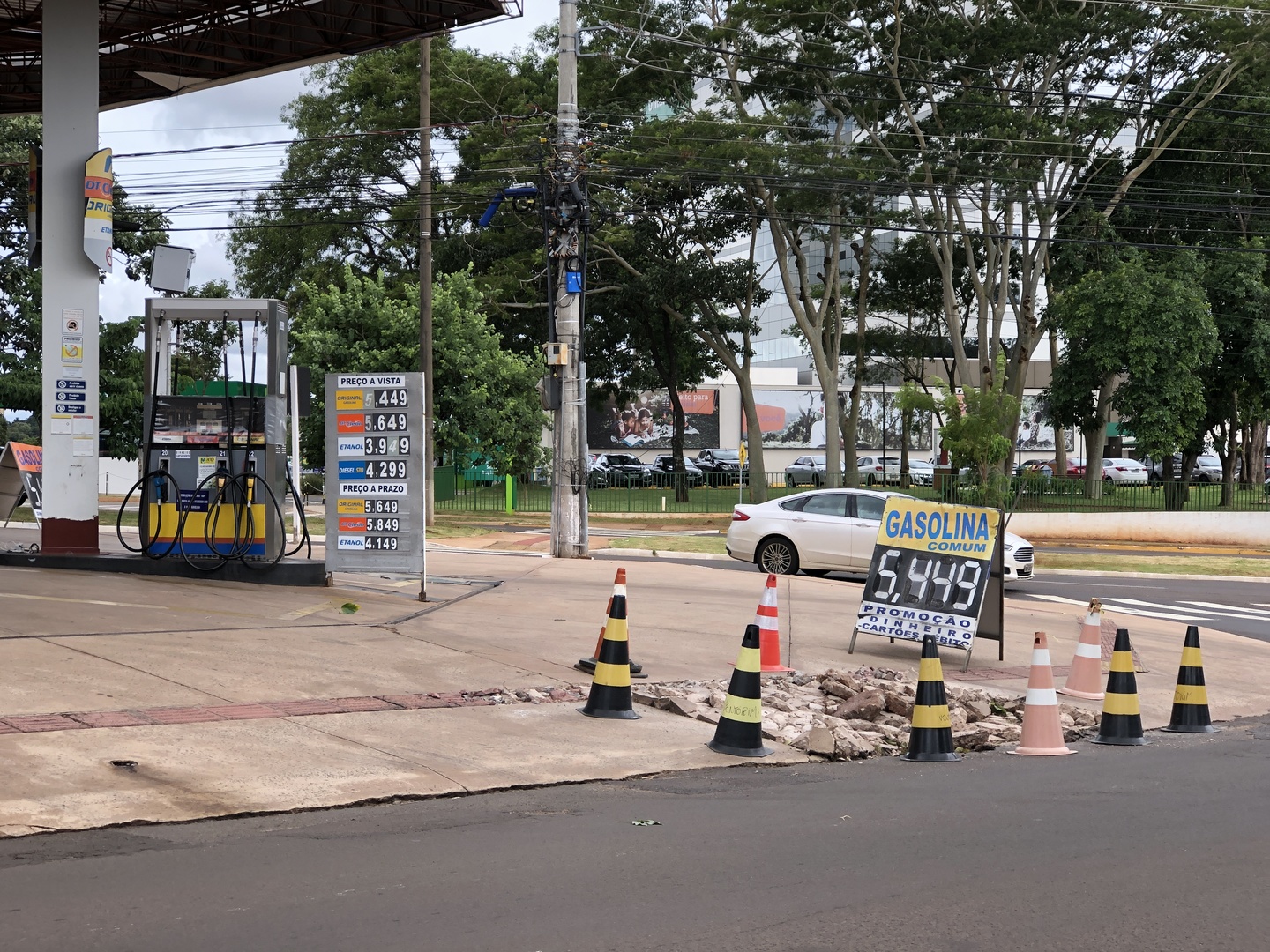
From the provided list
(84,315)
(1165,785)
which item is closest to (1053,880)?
(1165,785)

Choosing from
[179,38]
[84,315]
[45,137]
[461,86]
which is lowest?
[84,315]

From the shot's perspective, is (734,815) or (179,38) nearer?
(734,815)

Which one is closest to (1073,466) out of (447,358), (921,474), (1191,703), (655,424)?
(921,474)

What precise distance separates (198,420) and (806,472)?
1930 inches

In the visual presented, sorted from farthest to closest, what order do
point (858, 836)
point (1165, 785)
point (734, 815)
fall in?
point (1165, 785), point (734, 815), point (858, 836)

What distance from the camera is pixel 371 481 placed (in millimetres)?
14062

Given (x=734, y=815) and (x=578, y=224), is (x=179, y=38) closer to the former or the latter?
(x=578, y=224)

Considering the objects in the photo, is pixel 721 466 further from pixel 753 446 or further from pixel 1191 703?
pixel 1191 703

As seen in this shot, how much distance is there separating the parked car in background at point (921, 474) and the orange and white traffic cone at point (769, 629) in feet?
159

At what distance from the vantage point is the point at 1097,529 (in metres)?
34.2

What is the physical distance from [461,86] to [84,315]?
33.1 metres

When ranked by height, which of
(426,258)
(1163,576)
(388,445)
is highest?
(426,258)

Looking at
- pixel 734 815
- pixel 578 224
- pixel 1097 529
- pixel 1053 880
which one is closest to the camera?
pixel 1053 880

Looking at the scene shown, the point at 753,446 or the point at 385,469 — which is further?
the point at 753,446
